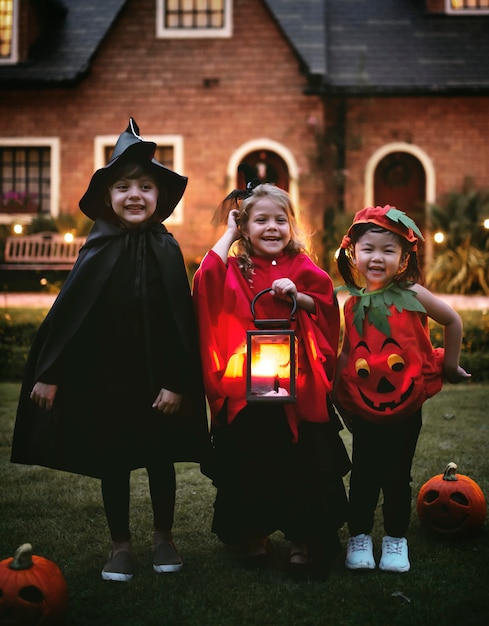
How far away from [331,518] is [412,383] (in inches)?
26.5

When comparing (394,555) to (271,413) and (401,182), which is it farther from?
(401,182)

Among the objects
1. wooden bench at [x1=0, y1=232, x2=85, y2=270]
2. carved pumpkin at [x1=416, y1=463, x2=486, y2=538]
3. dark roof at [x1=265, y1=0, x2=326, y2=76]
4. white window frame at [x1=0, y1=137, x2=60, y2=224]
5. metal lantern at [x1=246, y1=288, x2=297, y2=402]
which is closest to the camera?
metal lantern at [x1=246, y1=288, x2=297, y2=402]

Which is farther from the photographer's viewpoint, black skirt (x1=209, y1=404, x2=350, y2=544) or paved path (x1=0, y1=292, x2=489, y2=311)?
paved path (x1=0, y1=292, x2=489, y2=311)

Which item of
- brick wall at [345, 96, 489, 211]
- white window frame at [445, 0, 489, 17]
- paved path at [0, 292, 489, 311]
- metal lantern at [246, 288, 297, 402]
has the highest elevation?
white window frame at [445, 0, 489, 17]

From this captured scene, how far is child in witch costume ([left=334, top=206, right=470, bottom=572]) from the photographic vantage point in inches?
122

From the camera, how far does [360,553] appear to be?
3.10 m

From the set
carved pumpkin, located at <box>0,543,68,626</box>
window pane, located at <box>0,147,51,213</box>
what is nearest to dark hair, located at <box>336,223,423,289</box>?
carved pumpkin, located at <box>0,543,68,626</box>

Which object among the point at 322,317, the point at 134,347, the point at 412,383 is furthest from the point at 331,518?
the point at 134,347

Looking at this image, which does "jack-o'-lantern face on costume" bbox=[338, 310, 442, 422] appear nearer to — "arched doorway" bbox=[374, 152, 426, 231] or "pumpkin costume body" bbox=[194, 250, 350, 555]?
"pumpkin costume body" bbox=[194, 250, 350, 555]

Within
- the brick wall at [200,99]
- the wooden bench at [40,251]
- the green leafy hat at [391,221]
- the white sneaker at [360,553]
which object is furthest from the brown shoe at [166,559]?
the brick wall at [200,99]

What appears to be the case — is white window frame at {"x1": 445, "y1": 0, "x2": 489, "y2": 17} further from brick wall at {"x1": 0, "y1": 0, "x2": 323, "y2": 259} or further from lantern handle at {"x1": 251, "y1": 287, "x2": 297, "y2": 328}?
lantern handle at {"x1": 251, "y1": 287, "x2": 297, "y2": 328}

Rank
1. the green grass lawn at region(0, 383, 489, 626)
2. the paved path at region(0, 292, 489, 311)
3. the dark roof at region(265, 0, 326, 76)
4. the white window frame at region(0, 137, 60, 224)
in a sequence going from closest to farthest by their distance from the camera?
1. the green grass lawn at region(0, 383, 489, 626)
2. the paved path at region(0, 292, 489, 311)
3. the dark roof at region(265, 0, 326, 76)
4. the white window frame at region(0, 137, 60, 224)

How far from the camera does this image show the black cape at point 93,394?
2.99 m

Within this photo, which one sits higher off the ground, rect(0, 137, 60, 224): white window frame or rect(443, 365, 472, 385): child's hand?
rect(0, 137, 60, 224): white window frame
